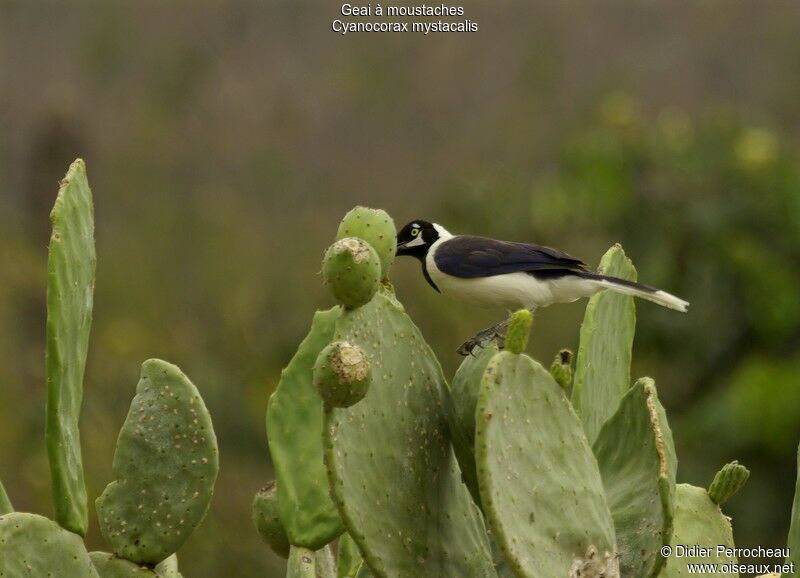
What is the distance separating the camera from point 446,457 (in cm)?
289

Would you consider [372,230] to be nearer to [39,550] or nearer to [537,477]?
[537,477]

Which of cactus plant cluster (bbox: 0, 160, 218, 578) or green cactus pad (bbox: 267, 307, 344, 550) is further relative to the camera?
green cactus pad (bbox: 267, 307, 344, 550)

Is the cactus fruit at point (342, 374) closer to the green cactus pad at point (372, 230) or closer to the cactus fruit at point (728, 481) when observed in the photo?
the green cactus pad at point (372, 230)

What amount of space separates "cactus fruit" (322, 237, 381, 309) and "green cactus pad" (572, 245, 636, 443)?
2.41ft

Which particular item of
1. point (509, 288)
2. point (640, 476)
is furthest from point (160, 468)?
point (509, 288)

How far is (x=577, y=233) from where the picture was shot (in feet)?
41.1

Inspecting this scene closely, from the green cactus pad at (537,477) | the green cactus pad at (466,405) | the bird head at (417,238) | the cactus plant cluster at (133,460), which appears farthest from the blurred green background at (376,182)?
the green cactus pad at (537,477)

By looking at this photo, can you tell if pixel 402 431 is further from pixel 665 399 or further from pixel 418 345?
pixel 665 399

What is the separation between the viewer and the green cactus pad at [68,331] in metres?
2.71

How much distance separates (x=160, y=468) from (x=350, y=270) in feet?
1.85

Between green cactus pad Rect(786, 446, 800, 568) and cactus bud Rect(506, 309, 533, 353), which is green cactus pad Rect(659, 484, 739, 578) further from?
cactus bud Rect(506, 309, 533, 353)

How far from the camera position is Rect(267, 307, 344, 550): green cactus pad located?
3127mm

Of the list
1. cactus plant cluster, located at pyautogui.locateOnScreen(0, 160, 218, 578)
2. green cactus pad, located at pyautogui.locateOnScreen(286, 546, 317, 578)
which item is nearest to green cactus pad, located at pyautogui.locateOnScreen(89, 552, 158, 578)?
cactus plant cluster, located at pyautogui.locateOnScreen(0, 160, 218, 578)

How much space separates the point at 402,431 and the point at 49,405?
0.62 m
